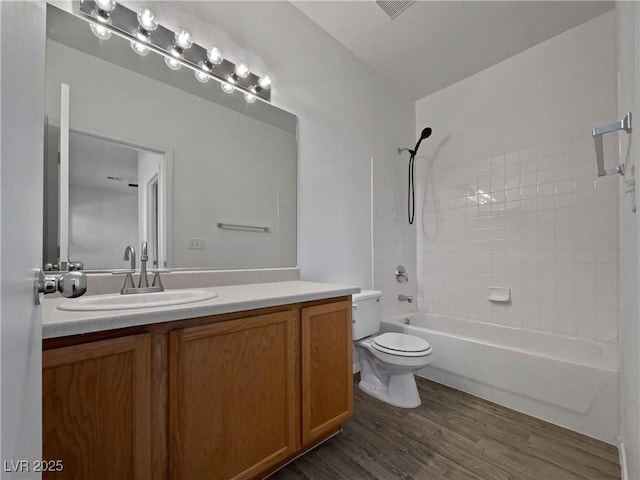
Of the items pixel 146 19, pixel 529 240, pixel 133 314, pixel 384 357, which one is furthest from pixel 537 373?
pixel 146 19

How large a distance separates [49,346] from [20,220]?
1.96ft

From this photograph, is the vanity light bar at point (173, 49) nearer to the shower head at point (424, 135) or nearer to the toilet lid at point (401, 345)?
the shower head at point (424, 135)

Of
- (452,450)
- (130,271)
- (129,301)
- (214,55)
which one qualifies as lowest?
(452,450)

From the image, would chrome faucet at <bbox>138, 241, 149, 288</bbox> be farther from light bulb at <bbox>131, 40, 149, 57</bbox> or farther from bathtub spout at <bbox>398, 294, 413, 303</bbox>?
bathtub spout at <bbox>398, 294, 413, 303</bbox>

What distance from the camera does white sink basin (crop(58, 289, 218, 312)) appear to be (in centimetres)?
89

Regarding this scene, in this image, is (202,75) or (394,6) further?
(394,6)

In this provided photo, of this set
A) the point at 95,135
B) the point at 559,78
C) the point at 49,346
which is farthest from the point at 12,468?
the point at 559,78

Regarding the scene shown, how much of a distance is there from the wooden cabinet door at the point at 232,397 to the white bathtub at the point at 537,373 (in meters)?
1.42

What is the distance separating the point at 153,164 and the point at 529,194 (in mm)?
2727

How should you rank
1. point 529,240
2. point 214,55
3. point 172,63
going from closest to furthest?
point 172,63 → point 214,55 → point 529,240

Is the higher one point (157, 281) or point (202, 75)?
point (202, 75)

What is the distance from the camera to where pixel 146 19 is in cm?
134

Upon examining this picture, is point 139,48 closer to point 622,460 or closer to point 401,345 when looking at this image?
point 401,345

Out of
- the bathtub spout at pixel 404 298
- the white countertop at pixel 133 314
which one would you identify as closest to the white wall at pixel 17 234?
the white countertop at pixel 133 314
